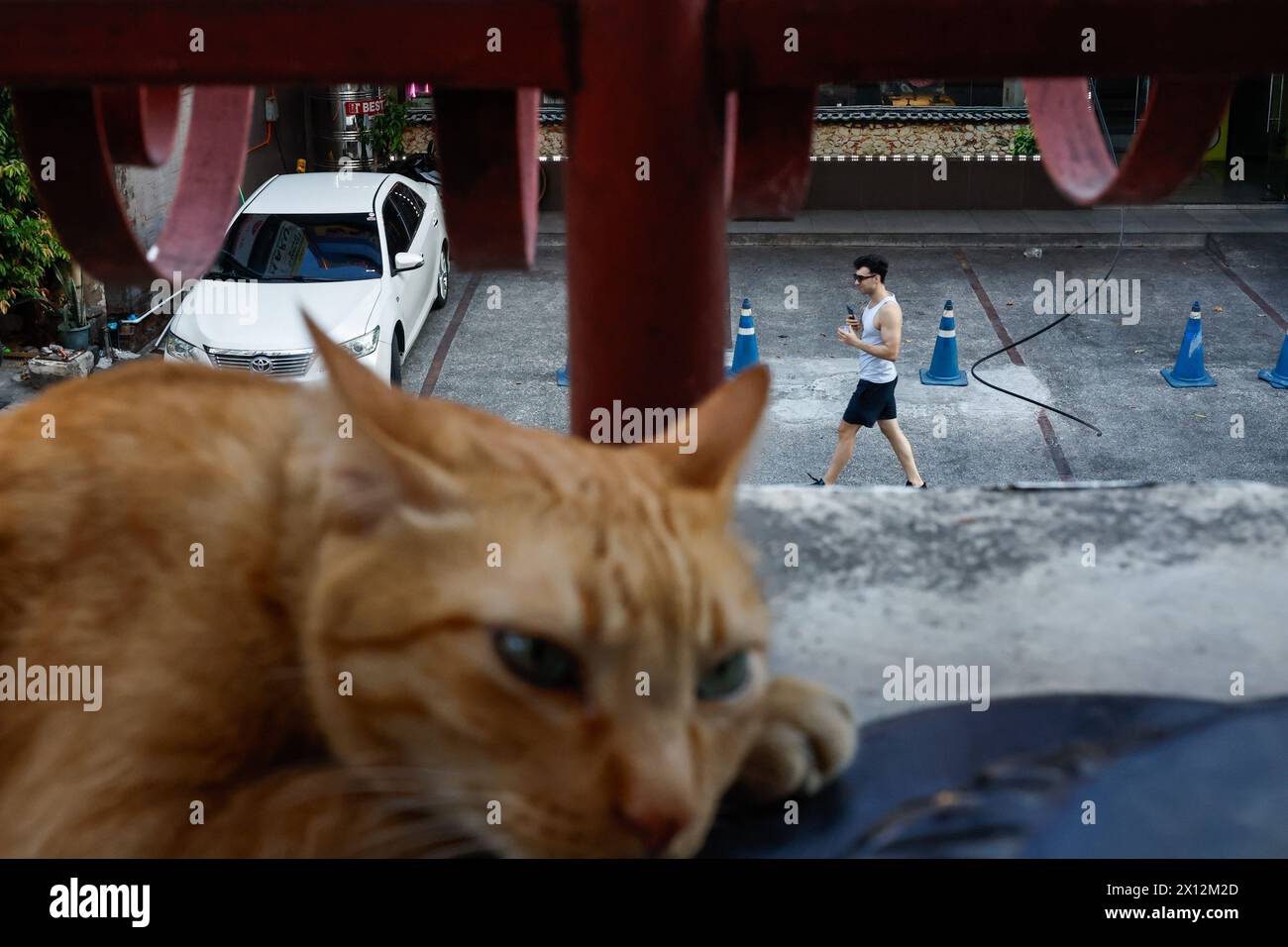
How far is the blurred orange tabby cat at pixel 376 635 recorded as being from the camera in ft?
5.03

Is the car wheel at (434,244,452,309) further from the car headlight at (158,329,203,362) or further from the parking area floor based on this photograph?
the car headlight at (158,329,203,362)

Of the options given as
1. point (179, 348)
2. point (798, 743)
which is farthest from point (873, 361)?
point (798, 743)

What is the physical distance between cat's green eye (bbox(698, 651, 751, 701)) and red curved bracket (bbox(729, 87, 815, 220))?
94 centimetres

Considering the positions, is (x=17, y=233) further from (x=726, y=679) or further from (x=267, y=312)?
(x=726, y=679)

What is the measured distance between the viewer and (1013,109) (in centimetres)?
1834

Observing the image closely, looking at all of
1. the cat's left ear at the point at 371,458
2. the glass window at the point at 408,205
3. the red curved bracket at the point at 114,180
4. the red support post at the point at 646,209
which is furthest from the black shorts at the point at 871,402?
the cat's left ear at the point at 371,458

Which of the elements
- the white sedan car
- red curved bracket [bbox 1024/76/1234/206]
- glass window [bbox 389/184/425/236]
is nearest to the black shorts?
the white sedan car

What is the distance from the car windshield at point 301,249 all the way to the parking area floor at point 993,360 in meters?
1.36

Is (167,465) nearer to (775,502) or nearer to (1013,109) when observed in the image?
(775,502)

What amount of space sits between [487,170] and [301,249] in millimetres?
10465

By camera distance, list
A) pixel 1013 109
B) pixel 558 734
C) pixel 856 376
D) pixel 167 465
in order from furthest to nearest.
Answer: pixel 1013 109, pixel 856 376, pixel 167 465, pixel 558 734

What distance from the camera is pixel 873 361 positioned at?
10352 millimetres
